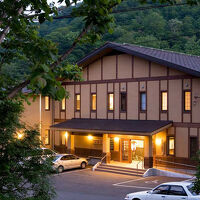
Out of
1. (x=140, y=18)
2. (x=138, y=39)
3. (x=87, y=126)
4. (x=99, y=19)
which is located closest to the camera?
(x=99, y=19)

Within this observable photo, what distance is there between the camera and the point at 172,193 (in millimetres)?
17125

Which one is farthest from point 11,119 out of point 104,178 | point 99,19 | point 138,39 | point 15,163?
point 138,39

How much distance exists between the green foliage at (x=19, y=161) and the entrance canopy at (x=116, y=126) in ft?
60.7

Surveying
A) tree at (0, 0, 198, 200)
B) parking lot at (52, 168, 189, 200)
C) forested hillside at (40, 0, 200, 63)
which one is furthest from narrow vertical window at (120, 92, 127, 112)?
forested hillside at (40, 0, 200, 63)

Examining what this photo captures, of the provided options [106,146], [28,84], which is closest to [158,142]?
[106,146]

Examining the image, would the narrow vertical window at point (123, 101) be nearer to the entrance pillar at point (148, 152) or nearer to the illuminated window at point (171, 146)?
the entrance pillar at point (148, 152)

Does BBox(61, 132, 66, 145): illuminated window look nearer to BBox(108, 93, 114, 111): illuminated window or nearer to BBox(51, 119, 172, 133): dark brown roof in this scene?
BBox(51, 119, 172, 133): dark brown roof

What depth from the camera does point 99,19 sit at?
6.55 m

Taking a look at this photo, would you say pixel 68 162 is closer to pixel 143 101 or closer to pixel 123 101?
pixel 123 101

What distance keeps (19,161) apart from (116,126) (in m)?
21.6

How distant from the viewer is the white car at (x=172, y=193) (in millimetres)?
16438

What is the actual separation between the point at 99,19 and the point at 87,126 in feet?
85.3

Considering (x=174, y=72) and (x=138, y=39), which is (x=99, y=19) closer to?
(x=174, y=72)

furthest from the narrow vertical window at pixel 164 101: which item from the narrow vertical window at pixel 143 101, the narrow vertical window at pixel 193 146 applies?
the narrow vertical window at pixel 193 146
